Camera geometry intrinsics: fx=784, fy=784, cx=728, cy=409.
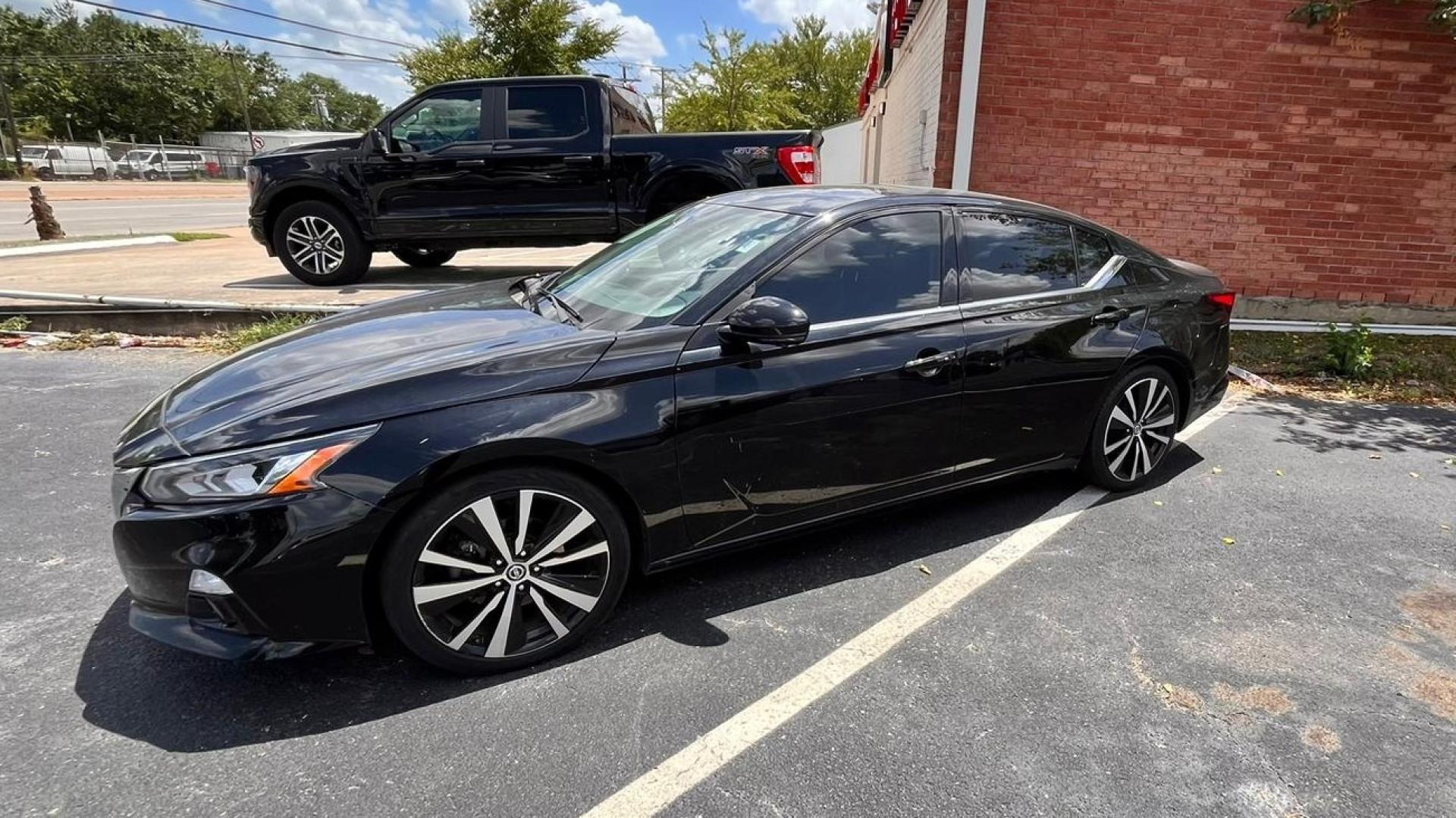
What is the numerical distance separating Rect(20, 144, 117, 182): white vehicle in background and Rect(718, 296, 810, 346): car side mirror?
5943 centimetres

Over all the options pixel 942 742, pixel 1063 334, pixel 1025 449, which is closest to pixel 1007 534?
pixel 1025 449

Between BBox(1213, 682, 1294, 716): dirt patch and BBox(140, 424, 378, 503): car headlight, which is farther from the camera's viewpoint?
BBox(1213, 682, 1294, 716): dirt patch

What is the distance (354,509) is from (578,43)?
22.8m

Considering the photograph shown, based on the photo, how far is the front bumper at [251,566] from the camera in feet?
7.12

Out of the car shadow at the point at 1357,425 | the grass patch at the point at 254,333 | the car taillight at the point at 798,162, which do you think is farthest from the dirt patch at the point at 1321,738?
the grass patch at the point at 254,333

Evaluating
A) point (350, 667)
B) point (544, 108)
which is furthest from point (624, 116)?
point (350, 667)

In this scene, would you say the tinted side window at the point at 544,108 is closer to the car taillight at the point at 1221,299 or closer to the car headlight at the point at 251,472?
the car taillight at the point at 1221,299

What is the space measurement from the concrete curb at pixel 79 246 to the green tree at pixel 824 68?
31786 mm

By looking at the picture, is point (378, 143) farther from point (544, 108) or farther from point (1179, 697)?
point (1179, 697)

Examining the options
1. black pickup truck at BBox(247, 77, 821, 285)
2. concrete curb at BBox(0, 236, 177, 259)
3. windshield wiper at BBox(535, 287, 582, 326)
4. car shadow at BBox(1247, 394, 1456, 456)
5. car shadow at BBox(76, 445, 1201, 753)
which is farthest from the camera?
concrete curb at BBox(0, 236, 177, 259)

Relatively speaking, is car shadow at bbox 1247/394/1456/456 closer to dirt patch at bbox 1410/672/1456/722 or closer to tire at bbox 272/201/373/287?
dirt patch at bbox 1410/672/1456/722

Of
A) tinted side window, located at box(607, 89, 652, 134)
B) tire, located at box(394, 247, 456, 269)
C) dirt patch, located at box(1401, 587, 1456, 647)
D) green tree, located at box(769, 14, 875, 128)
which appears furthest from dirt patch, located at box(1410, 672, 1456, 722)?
green tree, located at box(769, 14, 875, 128)

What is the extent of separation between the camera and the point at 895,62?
44.0ft

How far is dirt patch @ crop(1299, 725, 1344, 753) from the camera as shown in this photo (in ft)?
7.47
